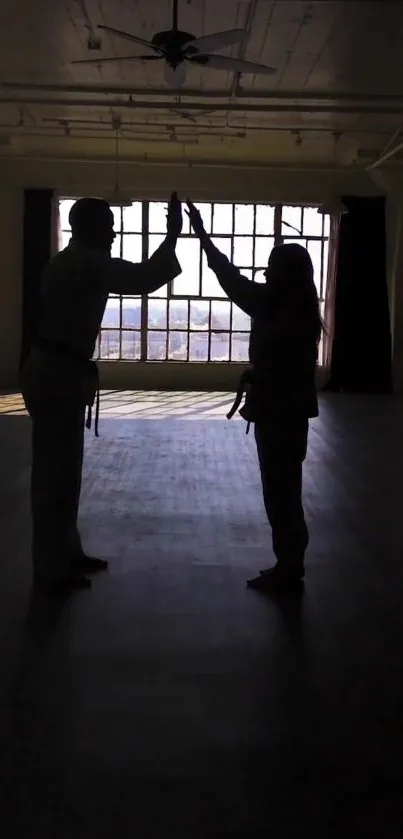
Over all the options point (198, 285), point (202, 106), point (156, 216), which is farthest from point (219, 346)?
point (202, 106)

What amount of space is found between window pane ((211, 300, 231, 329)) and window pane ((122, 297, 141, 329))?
1.09 metres

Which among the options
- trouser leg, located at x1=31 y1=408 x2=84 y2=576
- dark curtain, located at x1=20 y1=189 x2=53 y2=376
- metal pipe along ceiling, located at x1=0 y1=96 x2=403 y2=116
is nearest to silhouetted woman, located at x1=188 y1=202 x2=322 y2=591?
trouser leg, located at x1=31 y1=408 x2=84 y2=576

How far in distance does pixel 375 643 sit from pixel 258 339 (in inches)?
43.8

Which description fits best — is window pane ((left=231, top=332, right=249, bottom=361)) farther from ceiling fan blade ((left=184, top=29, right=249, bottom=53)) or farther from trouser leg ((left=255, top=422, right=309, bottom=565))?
trouser leg ((left=255, top=422, right=309, bottom=565))

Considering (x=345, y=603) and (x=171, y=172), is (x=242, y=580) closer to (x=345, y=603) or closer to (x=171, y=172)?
(x=345, y=603)

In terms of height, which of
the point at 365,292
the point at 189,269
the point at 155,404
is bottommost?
the point at 155,404

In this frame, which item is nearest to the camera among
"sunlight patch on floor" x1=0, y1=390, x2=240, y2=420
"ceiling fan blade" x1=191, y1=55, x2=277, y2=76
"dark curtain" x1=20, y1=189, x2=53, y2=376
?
"ceiling fan blade" x1=191, y1=55, x2=277, y2=76

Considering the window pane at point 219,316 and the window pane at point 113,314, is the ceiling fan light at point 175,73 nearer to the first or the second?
the window pane at point 219,316

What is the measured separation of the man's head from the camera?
302 centimetres

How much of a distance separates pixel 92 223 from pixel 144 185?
8.61 metres

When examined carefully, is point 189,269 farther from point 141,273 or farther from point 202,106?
point 141,273

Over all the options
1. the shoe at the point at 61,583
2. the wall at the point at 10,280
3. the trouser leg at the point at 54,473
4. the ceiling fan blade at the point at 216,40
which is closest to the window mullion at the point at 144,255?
the wall at the point at 10,280

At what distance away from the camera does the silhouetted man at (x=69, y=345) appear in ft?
9.64

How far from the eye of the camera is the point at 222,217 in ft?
39.3
